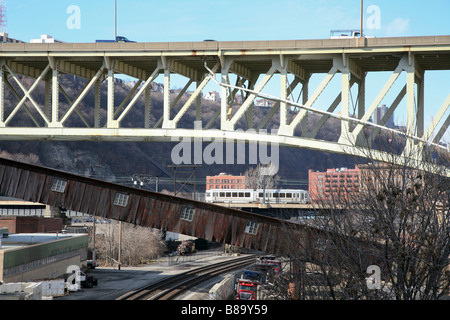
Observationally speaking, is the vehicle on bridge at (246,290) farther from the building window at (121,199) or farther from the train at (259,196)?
the train at (259,196)

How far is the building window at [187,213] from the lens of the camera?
104 ft

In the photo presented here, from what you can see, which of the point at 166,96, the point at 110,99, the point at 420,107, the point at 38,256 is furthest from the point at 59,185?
the point at 420,107

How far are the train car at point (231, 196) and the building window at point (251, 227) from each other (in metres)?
51.6

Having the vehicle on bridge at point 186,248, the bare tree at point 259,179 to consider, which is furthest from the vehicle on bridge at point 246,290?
the bare tree at point 259,179

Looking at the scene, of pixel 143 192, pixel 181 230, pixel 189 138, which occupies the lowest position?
pixel 181 230

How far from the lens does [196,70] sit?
25531 mm

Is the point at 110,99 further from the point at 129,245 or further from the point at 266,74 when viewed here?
the point at 129,245

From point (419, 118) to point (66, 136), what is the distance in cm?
1296

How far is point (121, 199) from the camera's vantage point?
31.3m

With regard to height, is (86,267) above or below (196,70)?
below

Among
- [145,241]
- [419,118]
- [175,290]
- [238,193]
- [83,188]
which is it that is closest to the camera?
[419,118]
